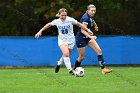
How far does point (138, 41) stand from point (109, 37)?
4.18ft

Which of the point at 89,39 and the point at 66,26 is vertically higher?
the point at 66,26

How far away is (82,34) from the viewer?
15.6 metres

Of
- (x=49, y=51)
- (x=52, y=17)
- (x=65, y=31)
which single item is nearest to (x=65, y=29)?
(x=65, y=31)

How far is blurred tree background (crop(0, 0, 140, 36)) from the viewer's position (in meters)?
27.5

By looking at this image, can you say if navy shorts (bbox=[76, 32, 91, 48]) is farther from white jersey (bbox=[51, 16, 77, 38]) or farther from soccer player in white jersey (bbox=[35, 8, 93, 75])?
white jersey (bbox=[51, 16, 77, 38])

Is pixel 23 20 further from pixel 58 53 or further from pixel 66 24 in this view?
pixel 66 24

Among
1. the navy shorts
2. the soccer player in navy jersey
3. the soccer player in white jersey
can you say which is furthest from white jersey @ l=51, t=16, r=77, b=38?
the navy shorts

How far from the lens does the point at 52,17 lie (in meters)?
27.0

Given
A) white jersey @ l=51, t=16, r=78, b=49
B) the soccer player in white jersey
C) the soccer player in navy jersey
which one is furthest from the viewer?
the soccer player in navy jersey

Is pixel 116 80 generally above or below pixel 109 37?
below

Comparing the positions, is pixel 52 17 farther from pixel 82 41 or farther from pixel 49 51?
pixel 82 41

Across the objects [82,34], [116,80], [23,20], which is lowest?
[116,80]

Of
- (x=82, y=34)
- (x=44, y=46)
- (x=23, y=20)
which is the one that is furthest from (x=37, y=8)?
(x=82, y=34)

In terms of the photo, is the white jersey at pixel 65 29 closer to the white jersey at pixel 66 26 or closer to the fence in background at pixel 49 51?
the white jersey at pixel 66 26
